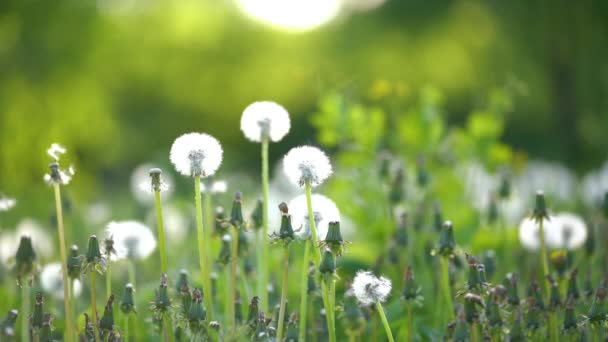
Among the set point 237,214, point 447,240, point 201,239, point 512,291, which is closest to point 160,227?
point 201,239

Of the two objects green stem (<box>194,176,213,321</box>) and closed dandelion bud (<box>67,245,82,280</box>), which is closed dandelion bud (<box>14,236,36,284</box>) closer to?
closed dandelion bud (<box>67,245,82,280</box>)

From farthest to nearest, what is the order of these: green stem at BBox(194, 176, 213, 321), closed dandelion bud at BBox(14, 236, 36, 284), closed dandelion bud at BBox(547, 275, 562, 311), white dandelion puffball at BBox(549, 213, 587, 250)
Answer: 1. white dandelion puffball at BBox(549, 213, 587, 250)
2. closed dandelion bud at BBox(547, 275, 562, 311)
3. green stem at BBox(194, 176, 213, 321)
4. closed dandelion bud at BBox(14, 236, 36, 284)

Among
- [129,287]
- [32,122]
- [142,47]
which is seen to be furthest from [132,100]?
[129,287]

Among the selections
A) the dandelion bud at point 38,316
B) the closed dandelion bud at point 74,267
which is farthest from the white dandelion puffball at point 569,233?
the dandelion bud at point 38,316

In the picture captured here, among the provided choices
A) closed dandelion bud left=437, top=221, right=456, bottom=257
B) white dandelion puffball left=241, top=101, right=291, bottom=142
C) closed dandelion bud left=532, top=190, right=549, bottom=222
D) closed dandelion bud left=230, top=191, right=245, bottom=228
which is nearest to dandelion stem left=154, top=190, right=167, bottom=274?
closed dandelion bud left=230, top=191, right=245, bottom=228

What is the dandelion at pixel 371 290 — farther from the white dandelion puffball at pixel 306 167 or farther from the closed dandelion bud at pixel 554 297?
the closed dandelion bud at pixel 554 297

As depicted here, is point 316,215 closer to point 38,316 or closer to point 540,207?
point 540,207
